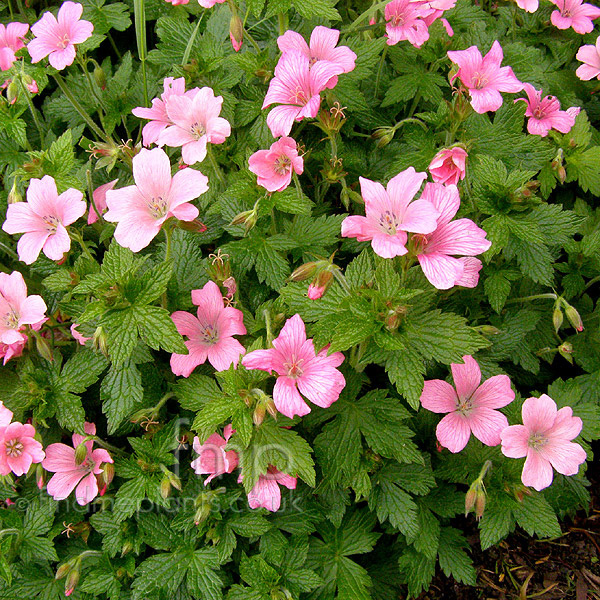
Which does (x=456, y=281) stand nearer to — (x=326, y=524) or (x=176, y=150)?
(x=326, y=524)

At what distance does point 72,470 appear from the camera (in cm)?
212

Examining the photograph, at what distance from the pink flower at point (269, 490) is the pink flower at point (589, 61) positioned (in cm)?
228

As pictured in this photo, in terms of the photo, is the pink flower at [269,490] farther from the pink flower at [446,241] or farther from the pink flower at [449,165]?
the pink flower at [449,165]

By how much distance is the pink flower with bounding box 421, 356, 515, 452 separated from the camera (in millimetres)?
1977

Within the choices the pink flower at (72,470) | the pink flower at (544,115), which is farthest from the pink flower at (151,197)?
the pink flower at (544,115)

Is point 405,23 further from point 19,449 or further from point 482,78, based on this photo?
point 19,449

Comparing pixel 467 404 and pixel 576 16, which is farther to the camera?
pixel 576 16

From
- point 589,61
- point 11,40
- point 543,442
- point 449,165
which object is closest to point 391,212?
point 449,165

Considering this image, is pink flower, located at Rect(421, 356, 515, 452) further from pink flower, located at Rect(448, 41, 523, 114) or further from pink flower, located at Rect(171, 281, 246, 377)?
pink flower, located at Rect(448, 41, 523, 114)

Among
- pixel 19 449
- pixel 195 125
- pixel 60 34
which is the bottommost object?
pixel 19 449

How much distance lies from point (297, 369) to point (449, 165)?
0.85 meters

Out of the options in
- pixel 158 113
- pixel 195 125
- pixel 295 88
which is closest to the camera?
pixel 295 88

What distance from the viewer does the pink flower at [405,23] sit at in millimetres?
2297

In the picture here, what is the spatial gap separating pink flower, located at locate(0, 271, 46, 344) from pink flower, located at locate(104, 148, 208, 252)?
0.45 meters
